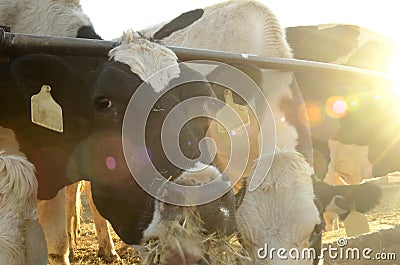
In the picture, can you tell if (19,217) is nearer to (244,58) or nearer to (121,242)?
(244,58)

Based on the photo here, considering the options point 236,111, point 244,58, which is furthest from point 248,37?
point 236,111

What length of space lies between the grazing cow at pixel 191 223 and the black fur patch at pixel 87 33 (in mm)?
2055

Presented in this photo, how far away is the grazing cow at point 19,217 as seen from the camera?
8.43ft

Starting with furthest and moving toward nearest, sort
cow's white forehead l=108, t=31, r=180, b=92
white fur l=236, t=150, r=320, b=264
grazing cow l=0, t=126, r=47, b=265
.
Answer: cow's white forehead l=108, t=31, r=180, b=92 → white fur l=236, t=150, r=320, b=264 → grazing cow l=0, t=126, r=47, b=265

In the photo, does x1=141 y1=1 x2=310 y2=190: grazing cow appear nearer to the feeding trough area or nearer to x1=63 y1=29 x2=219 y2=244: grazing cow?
the feeding trough area

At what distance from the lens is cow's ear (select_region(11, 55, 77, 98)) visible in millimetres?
4102

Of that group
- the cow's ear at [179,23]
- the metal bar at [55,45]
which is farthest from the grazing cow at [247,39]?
the metal bar at [55,45]

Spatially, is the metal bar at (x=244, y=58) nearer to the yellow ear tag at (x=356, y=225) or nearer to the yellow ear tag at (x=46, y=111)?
the yellow ear tag at (x=46, y=111)

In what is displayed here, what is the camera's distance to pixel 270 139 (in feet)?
12.4

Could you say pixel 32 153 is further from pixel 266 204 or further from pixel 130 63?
pixel 266 204

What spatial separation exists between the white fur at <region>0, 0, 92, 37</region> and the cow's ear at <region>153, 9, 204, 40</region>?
3.61ft

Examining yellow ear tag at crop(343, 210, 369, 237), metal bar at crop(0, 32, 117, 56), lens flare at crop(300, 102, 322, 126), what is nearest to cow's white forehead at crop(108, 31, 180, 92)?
metal bar at crop(0, 32, 117, 56)

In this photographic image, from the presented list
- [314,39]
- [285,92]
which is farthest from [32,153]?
[314,39]

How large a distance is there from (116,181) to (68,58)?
1.20 metres
